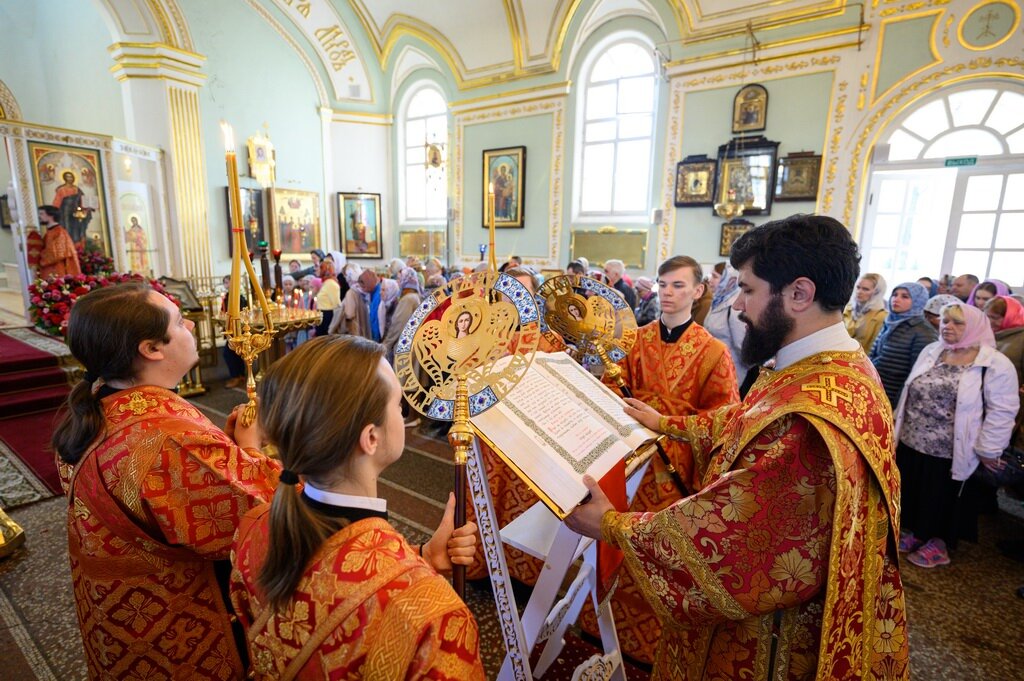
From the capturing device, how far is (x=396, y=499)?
12.9 ft

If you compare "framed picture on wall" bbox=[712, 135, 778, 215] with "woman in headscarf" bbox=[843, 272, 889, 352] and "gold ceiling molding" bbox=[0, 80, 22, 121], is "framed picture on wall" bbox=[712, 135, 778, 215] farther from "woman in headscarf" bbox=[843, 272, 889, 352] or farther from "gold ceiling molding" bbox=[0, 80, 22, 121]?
"gold ceiling molding" bbox=[0, 80, 22, 121]

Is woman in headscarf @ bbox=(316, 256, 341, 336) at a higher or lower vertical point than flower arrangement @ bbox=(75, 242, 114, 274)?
lower

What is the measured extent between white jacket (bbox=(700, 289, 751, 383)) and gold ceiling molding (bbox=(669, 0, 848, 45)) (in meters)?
6.62

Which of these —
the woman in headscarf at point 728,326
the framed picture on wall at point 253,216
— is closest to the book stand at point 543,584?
the woman in headscarf at point 728,326

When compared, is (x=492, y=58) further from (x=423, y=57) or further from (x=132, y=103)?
(x=132, y=103)

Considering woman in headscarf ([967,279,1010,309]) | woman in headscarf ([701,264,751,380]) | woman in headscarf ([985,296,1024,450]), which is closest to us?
woman in headscarf ([985,296,1024,450])

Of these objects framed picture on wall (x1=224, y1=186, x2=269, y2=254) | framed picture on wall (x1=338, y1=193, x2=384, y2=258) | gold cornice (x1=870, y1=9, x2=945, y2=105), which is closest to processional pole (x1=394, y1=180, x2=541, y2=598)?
gold cornice (x1=870, y1=9, x2=945, y2=105)

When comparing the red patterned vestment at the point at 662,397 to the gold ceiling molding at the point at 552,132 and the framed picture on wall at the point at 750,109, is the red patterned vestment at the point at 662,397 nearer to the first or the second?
the framed picture on wall at the point at 750,109

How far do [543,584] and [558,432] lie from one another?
711 mm

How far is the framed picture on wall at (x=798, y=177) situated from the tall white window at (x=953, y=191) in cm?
83

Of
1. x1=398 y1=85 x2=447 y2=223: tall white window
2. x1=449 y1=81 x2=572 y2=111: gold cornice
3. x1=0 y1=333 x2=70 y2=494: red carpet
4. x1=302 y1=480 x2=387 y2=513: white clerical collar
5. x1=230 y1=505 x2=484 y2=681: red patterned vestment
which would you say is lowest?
x1=0 y1=333 x2=70 y2=494: red carpet

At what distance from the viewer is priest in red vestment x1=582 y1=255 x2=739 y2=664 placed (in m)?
2.35

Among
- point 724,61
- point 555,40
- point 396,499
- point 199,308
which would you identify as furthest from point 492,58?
point 396,499

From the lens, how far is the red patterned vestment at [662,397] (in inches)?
91.9
